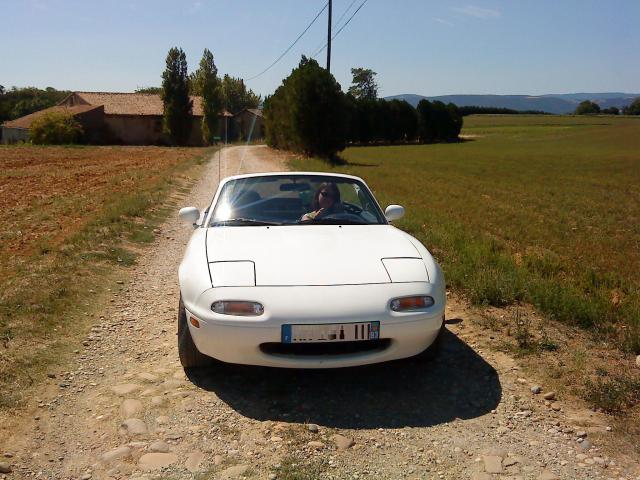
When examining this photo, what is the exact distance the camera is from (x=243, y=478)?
8.83 ft

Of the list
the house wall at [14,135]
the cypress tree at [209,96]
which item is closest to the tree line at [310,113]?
the cypress tree at [209,96]

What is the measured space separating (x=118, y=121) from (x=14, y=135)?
1281cm

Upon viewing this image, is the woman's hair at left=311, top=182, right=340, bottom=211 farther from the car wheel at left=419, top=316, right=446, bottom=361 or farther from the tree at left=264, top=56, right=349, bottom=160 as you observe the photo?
the tree at left=264, top=56, right=349, bottom=160

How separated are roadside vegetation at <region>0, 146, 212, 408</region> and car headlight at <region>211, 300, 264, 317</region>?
1.26 metres

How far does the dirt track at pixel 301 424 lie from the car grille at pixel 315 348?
11.1 inches

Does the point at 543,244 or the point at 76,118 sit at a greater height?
the point at 76,118

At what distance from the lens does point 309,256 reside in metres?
3.94

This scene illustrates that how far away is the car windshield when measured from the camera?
484cm

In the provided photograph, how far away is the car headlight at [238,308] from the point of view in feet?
11.2

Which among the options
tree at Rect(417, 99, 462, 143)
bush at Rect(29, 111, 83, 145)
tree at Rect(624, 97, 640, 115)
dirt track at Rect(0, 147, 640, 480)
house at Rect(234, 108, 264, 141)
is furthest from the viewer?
tree at Rect(624, 97, 640, 115)

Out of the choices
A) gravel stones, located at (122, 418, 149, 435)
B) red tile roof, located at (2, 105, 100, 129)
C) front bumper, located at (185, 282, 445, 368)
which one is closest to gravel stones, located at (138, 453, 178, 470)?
gravel stones, located at (122, 418, 149, 435)

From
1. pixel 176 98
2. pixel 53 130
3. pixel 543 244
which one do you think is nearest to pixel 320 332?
pixel 543 244

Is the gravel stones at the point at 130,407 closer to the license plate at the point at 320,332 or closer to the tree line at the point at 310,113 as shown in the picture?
the license plate at the point at 320,332

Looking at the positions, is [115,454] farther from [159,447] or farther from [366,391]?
[366,391]
